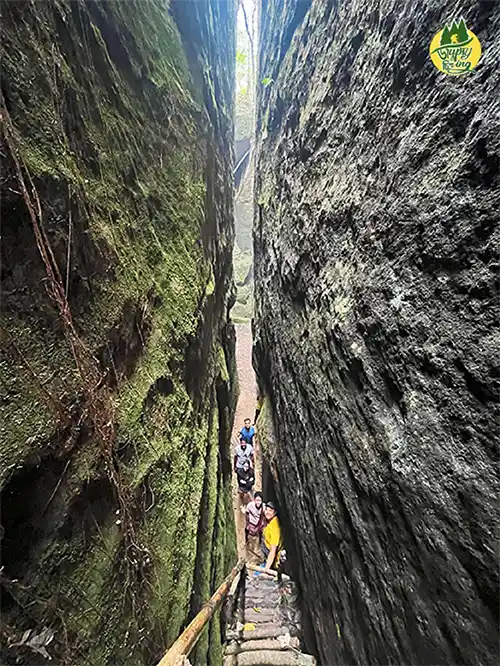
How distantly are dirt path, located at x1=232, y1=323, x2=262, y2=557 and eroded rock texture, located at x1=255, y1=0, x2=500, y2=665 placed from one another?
4.28 metres

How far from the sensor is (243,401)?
12859 mm

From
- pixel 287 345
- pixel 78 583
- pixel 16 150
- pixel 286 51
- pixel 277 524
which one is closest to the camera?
pixel 16 150

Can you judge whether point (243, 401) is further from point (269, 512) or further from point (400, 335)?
point (400, 335)

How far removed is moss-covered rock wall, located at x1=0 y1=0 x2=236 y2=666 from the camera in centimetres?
113

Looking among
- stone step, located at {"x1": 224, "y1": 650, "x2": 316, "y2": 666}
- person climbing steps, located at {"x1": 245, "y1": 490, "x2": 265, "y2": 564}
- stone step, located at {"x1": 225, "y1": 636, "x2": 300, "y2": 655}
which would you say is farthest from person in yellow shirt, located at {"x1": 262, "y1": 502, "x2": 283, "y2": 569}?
stone step, located at {"x1": 224, "y1": 650, "x2": 316, "y2": 666}

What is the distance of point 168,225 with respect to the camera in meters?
2.79

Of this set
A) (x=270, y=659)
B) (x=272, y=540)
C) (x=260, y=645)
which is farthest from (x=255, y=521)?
(x=270, y=659)

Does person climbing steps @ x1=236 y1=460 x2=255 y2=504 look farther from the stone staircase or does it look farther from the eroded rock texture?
the eroded rock texture

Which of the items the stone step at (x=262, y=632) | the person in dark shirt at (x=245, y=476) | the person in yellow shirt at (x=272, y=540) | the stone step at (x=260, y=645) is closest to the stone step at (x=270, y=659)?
the stone step at (x=260, y=645)

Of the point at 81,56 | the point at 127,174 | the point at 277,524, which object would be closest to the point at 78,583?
the point at 127,174

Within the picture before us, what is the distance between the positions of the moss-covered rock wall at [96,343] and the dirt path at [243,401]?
4.28 meters

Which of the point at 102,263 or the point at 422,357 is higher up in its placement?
the point at 102,263

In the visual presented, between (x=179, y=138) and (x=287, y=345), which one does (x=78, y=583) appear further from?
(x=179, y=138)

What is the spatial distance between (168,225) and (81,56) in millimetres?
1232
